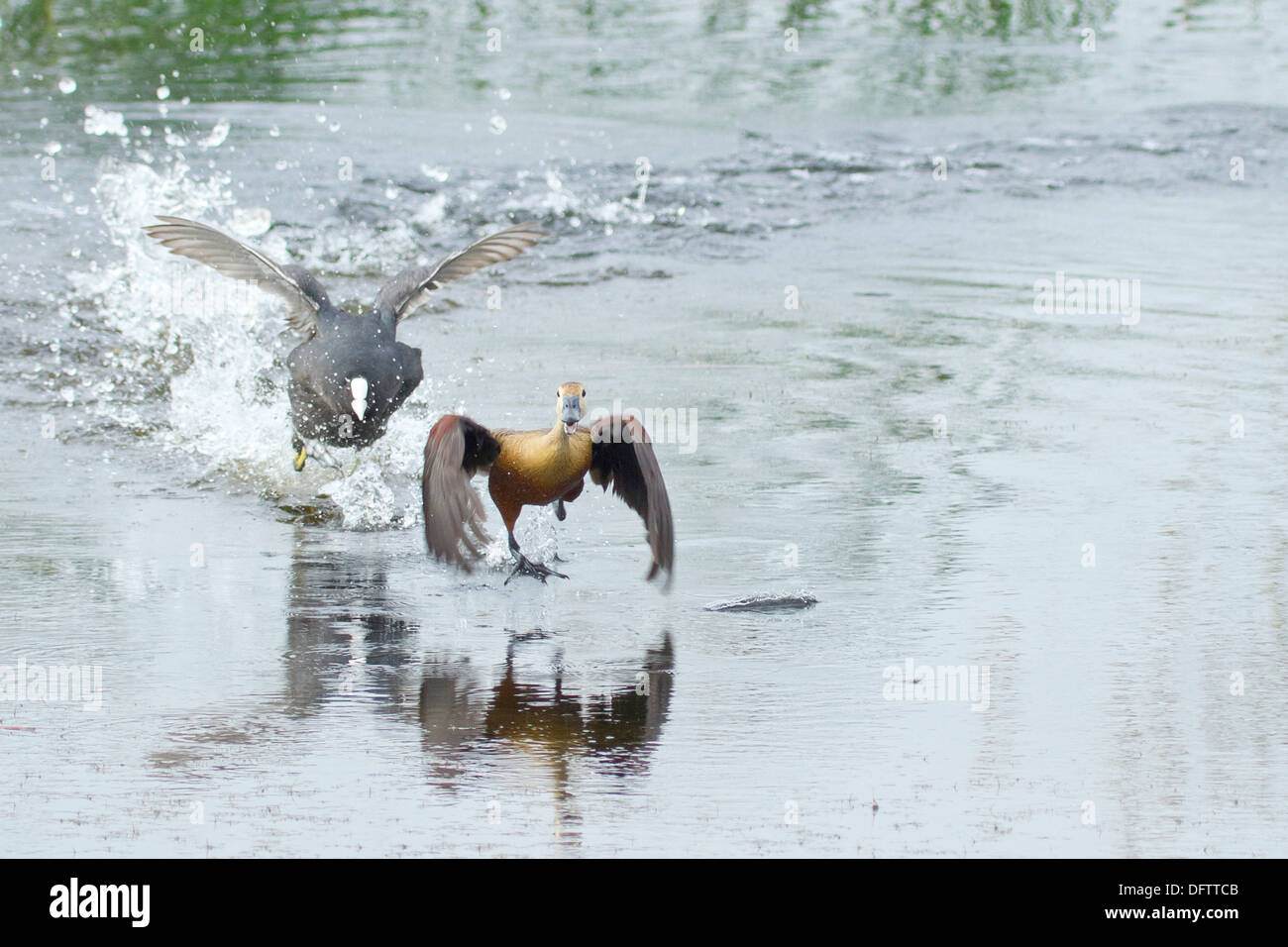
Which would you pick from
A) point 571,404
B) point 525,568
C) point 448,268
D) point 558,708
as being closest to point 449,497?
point 571,404

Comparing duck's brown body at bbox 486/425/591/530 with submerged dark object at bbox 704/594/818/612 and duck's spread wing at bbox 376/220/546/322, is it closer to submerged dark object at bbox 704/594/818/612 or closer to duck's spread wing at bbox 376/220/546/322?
submerged dark object at bbox 704/594/818/612

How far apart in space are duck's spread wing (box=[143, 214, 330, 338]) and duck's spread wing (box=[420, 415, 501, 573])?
2451 mm

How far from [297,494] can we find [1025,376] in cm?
423

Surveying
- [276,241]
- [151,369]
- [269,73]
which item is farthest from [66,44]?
[151,369]

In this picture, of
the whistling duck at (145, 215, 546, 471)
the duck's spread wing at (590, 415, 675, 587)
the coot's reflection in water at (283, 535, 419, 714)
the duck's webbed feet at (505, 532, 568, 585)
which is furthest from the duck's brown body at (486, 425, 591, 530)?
the whistling duck at (145, 215, 546, 471)

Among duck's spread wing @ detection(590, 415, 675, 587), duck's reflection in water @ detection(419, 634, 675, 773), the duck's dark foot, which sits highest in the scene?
duck's spread wing @ detection(590, 415, 675, 587)

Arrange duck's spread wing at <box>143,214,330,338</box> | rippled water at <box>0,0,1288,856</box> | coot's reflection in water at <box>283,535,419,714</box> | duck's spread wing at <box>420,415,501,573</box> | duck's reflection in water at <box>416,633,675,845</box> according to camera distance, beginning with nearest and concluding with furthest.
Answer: rippled water at <box>0,0,1288,856</box>, duck's reflection in water at <box>416,633,675,845</box>, coot's reflection in water at <box>283,535,419,714</box>, duck's spread wing at <box>420,415,501,573</box>, duck's spread wing at <box>143,214,330,338</box>

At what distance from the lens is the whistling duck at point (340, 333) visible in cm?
889

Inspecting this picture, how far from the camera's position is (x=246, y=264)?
9.66 m

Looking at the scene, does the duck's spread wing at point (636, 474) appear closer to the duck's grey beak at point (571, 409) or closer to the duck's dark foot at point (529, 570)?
the duck's grey beak at point (571, 409)

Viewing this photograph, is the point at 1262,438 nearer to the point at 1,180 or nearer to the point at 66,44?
the point at 1,180

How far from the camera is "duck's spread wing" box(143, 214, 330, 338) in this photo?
9.42 meters

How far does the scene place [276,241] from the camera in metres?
14.9

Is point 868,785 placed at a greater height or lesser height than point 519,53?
lesser
